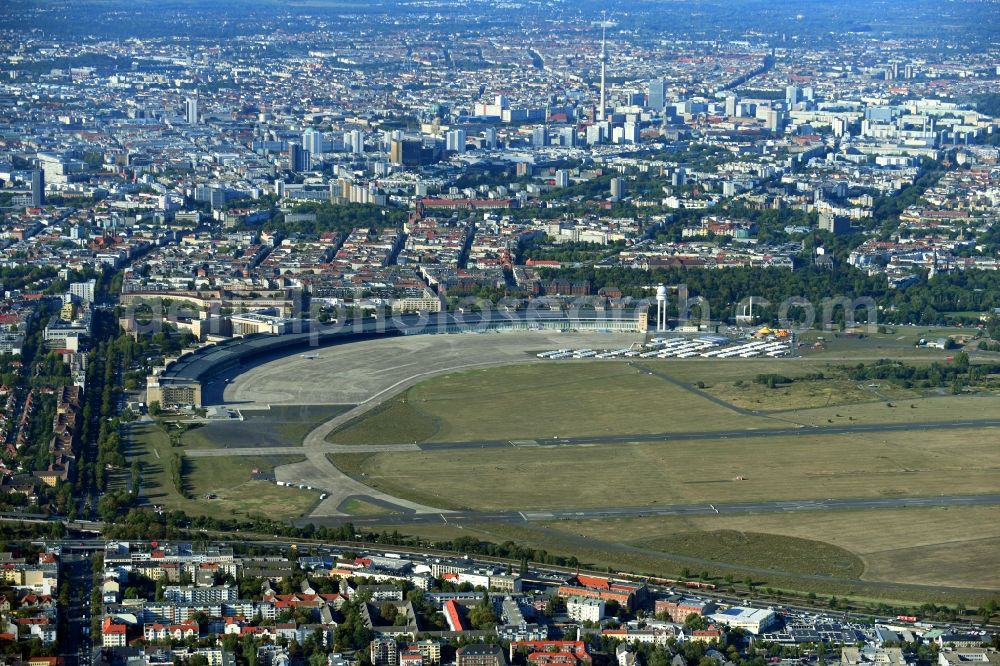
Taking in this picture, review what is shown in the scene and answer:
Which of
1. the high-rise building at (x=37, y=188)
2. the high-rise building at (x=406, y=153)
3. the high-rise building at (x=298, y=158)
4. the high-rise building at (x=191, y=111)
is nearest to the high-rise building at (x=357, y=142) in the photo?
the high-rise building at (x=298, y=158)

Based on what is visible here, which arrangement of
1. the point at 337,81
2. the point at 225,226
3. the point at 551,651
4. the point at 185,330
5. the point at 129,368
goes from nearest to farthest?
1. the point at 551,651
2. the point at 129,368
3. the point at 185,330
4. the point at 225,226
5. the point at 337,81

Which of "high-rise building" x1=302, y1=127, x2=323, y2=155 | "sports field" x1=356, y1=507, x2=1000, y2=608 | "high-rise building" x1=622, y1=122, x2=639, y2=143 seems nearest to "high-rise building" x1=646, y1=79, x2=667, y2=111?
"high-rise building" x1=622, y1=122, x2=639, y2=143

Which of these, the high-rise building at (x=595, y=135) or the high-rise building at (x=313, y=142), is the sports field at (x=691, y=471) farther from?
the high-rise building at (x=595, y=135)

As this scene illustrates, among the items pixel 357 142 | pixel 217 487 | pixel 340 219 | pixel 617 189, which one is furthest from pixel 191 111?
pixel 217 487

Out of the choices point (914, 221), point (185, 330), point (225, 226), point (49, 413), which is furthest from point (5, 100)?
point (49, 413)

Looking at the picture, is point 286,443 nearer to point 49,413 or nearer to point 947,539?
point 49,413
